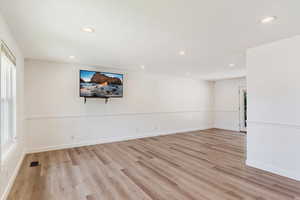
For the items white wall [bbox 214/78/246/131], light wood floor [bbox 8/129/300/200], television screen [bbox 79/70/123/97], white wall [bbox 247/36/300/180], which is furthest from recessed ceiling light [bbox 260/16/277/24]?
white wall [bbox 214/78/246/131]

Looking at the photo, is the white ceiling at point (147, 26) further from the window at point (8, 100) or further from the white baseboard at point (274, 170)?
the white baseboard at point (274, 170)

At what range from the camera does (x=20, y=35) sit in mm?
2688

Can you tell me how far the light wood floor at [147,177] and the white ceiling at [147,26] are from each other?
246 cm

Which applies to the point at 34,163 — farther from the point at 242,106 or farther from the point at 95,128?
the point at 242,106

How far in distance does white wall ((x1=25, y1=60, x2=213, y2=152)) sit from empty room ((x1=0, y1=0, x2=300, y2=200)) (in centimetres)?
3

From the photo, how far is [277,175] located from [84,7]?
13.3ft

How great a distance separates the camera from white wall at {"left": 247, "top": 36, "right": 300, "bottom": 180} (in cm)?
269

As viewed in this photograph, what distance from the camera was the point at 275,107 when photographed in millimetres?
2912

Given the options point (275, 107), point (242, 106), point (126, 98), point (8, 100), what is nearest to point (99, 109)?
point (126, 98)

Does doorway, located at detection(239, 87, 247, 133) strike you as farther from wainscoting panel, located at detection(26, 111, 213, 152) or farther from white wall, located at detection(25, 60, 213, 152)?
wainscoting panel, located at detection(26, 111, 213, 152)

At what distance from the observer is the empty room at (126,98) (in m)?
2.09

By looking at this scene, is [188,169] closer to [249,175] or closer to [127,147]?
[249,175]

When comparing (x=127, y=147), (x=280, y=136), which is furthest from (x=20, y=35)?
(x=280, y=136)

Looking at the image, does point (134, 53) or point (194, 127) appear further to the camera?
point (194, 127)
